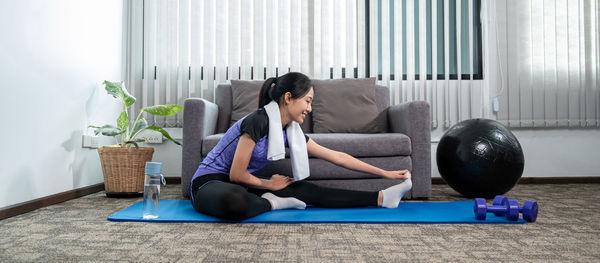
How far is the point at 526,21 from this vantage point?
3.69 meters

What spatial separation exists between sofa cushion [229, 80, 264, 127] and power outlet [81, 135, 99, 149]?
93 cm

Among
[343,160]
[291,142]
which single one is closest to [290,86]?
[291,142]

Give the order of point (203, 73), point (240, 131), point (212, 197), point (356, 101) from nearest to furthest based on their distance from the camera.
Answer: point (212, 197), point (240, 131), point (356, 101), point (203, 73)

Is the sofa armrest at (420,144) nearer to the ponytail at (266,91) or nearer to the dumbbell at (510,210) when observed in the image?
the dumbbell at (510,210)

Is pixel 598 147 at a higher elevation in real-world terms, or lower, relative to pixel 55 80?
lower

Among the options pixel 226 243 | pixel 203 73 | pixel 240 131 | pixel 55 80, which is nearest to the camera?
pixel 226 243

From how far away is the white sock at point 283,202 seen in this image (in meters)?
2.01

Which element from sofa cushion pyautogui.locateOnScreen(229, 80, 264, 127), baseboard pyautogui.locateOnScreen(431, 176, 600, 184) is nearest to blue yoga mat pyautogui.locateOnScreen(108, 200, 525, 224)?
sofa cushion pyautogui.locateOnScreen(229, 80, 264, 127)

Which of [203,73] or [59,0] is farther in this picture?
[203,73]

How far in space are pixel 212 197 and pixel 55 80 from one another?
1347mm

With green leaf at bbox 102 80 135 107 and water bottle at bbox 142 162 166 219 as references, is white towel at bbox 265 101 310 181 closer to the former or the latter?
water bottle at bbox 142 162 166 219

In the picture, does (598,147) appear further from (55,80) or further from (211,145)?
(55,80)

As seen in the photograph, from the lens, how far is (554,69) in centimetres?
367

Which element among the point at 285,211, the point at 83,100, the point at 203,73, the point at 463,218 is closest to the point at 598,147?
the point at 463,218
